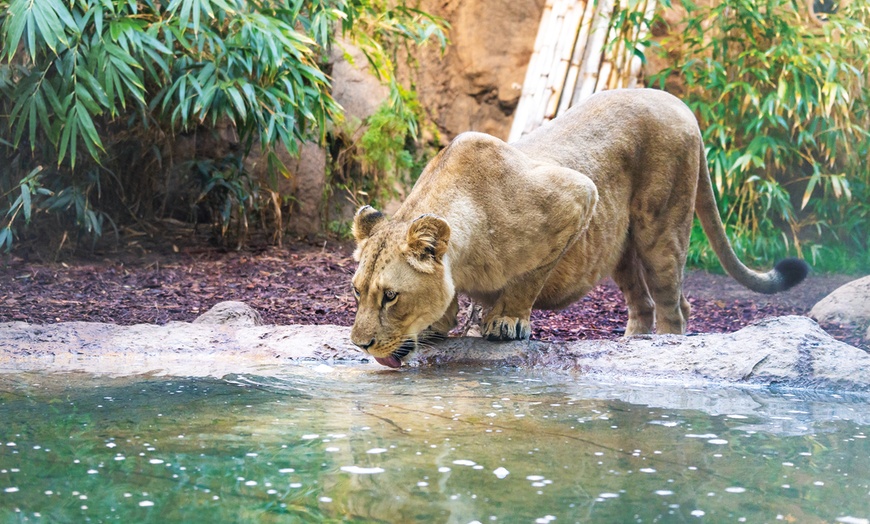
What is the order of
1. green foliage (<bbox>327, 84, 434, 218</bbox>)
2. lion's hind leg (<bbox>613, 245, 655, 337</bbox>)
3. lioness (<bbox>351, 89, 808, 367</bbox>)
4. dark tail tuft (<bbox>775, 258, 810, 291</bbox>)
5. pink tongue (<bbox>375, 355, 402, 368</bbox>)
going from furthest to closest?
green foliage (<bbox>327, 84, 434, 218</bbox>)
lion's hind leg (<bbox>613, 245, 655, 337</bbox>)
dark tail tuft (<bbox>775, 258, 810, 291</bbox>)
pink tongue (<bbox>375, 355, 402, 368</bbox>)
lioness (<bbox>351, 89, 808, 367</bbox>)

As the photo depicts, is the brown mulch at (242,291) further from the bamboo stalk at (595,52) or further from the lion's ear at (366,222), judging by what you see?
the bamboo stalk at (595,52)

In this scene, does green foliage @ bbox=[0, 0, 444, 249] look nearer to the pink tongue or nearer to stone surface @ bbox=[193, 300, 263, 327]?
stone surface @ bbox=[193, 300, 263, 327]

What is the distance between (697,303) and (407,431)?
536 centimetres

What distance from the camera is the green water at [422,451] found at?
2648mm

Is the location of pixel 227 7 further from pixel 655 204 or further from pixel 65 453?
pixel 65 453

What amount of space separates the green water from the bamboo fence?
251 inches

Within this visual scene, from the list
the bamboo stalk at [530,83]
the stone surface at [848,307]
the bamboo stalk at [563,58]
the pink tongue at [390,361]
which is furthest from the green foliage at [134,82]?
the stone surface at [848,307]

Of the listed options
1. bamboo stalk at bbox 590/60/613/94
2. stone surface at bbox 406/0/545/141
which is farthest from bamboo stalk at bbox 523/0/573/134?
stone surface at bbox 406/0/545/141

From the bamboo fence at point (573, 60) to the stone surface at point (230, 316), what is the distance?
517 centimetres

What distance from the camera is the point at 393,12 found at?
10.1m

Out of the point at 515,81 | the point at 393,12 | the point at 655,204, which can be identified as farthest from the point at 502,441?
the point at 515,81

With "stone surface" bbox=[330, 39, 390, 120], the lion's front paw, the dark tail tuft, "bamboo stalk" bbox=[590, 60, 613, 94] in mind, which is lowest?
the lion's front paw

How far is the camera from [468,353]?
200 inches

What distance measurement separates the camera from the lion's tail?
634 centimetres
